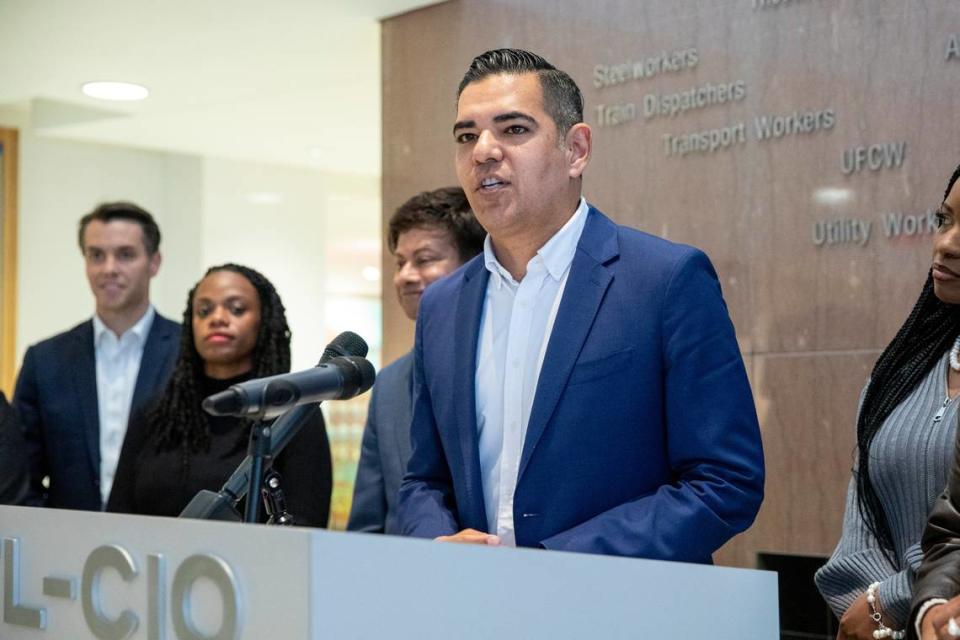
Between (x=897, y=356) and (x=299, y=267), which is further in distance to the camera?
(x=299, y=267)

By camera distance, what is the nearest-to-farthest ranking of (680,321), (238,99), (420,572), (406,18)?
(420,572), (680,321), (406,18), (238,99)

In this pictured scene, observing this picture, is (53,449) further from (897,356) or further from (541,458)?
(897,356)

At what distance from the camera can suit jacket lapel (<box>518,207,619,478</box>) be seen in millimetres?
2459

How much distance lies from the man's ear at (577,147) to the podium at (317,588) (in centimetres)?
94

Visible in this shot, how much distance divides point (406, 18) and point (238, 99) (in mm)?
1830

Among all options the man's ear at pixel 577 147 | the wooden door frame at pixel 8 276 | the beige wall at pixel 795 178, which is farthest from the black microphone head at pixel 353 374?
the wooden door frame at pixel 8 276

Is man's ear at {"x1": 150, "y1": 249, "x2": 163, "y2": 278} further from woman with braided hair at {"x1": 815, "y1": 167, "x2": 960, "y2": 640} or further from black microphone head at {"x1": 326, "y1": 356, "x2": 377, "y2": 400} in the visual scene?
black microphone head at {"x1": 326, "y1": 356, "x2": 377, "y2": 400}

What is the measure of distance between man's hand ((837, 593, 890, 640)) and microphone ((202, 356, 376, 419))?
1085mm

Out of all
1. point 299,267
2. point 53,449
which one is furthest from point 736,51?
point 299,267

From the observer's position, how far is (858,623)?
249cm

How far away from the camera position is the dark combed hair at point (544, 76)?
2617 millimetres

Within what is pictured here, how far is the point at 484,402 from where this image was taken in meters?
2.60

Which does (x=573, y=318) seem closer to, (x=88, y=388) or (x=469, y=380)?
(x=469, y=380)

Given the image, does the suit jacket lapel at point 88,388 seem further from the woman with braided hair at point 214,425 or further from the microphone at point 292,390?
the microphone at point 292,390
